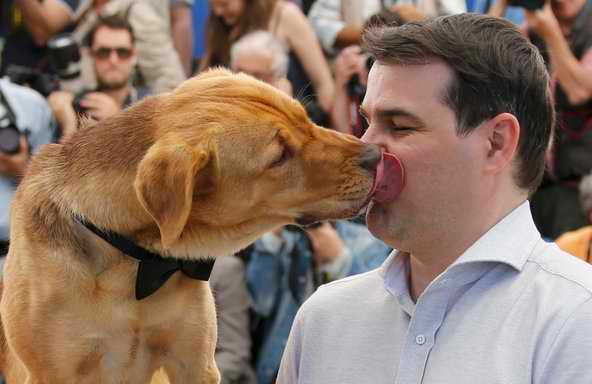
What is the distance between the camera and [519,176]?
2.95 metres

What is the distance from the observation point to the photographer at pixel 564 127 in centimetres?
675

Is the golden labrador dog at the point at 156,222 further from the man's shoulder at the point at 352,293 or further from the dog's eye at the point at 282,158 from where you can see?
the man's shoulder at the point at 352,293

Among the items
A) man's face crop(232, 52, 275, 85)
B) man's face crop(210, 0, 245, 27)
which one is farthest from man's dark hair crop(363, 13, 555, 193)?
man's face crop(210, 0, 245, 27)

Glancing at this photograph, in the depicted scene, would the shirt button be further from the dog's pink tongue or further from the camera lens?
the camera lens

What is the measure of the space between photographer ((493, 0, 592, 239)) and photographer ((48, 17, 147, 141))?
2.63 m

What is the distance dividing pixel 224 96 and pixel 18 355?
3.40 feet

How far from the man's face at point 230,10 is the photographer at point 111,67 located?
0.69m

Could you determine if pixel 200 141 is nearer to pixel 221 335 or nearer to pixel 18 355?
pixel 18 355

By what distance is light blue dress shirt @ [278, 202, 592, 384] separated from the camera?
255 centimetres

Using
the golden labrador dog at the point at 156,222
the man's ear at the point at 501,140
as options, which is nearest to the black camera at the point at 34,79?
the golden labrador dog at the point at 156,222

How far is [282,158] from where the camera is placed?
11.0 feet

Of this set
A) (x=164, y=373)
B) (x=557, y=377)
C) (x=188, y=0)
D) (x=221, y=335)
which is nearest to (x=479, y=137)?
(x=557, y=377)

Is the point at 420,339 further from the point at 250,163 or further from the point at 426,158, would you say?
the point at 250,163

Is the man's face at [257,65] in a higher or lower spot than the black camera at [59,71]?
higher
